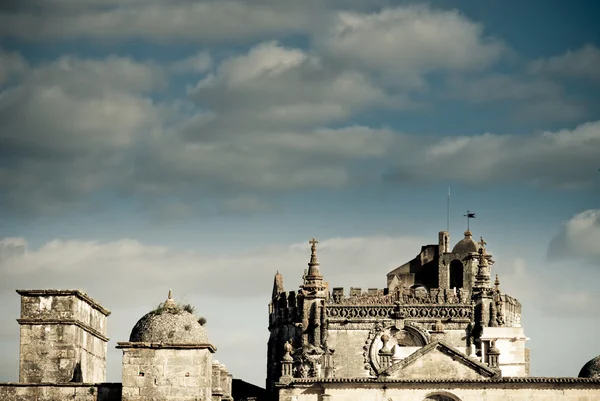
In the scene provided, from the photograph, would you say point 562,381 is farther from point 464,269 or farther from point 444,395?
point 464,269

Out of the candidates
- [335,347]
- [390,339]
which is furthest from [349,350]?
[390,339]

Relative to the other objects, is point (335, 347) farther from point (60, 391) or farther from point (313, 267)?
point (60, 391)

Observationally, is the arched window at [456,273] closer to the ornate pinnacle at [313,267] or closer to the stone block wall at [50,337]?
the ornate pinnacle at [313,267]

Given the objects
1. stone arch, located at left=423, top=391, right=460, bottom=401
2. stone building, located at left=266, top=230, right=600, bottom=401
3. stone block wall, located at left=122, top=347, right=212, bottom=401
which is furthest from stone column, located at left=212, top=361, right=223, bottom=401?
stone building, located at left=266, top=230, right=600, bottom=401

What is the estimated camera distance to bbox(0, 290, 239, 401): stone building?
60.9 m

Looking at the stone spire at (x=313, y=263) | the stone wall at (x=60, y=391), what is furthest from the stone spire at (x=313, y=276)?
the stone wall at (x=60, y=391)

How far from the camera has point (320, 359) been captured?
9194cm

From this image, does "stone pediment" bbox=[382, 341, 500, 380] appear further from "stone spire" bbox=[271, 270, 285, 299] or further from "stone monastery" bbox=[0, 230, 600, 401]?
"stone spire" bbox=[271, 270, 285, 299]

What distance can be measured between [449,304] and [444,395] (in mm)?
22279

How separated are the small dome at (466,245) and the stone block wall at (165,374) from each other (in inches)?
1850

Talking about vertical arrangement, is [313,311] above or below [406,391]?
above

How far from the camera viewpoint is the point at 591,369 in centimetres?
7581

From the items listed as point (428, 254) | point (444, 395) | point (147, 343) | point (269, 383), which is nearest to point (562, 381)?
point (444, 395)

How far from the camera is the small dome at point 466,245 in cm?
10652
